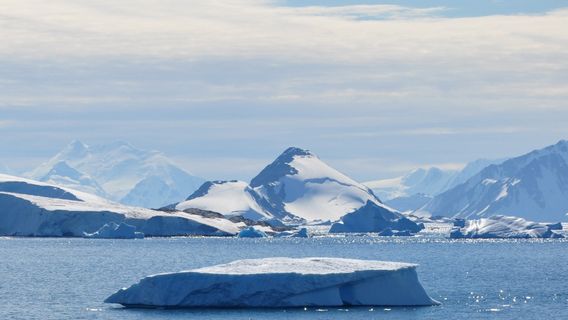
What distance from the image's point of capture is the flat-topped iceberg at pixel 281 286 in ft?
174

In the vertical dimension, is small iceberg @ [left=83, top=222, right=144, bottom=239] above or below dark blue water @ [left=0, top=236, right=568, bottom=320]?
below

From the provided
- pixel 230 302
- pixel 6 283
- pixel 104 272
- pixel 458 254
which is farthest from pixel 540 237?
pixel 230 302

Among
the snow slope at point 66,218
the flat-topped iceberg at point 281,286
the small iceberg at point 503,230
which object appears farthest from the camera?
the small iceberg at point 503,230

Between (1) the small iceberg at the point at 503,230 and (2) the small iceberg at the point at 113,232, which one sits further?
(1) the small iceberg at the point at 503,230

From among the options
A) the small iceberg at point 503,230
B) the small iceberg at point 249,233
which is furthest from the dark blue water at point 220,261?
the small iceberg at point 503,230

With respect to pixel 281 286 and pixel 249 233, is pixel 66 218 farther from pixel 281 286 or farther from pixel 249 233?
pixel 281 286

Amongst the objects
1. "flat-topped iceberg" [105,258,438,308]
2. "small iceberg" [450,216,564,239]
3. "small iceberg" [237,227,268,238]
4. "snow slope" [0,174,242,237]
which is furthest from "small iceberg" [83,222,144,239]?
"flat-topped iceberg" [105,258,438,308]

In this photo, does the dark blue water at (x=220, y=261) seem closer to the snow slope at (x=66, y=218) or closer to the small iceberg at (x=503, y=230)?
the snow slope at (x=66, y=218)

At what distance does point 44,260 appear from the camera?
111 m

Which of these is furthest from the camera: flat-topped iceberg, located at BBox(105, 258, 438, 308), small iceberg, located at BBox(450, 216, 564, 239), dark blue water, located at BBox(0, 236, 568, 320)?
small iceberg, located at BBox(450, 216, 564, 239)

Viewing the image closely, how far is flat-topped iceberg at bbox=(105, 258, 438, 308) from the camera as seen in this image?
174ft

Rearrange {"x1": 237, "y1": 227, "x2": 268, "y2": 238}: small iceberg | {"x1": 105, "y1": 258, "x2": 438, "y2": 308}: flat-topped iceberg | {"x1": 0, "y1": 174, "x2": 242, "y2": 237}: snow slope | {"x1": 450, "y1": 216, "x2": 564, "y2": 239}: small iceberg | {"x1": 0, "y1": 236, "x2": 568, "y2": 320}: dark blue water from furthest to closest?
{"x1": 450, "y1": 216, "x2": 564, "y2": 239}: small iceberg < {"x1": 237, "y1": 227, "x2": 268, "y2": 238}: small iceberg < {"x1": 0, "y1": 174, "x2": 242, "y2": 237}: snow slope < {"x1": 0, "y1": 236, "x2": 568, "y2": 320}: dark blue water < {"x1": 105, "y1": 258, "x2": 438, "y2": 308}: flat-topped iceberg

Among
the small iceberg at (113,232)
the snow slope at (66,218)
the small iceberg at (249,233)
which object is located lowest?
the small iceberg at (249,233)

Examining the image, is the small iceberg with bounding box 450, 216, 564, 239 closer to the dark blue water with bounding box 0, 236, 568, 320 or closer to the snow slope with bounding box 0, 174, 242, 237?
the snow slope with bounding box 0, 174, 242, 237
